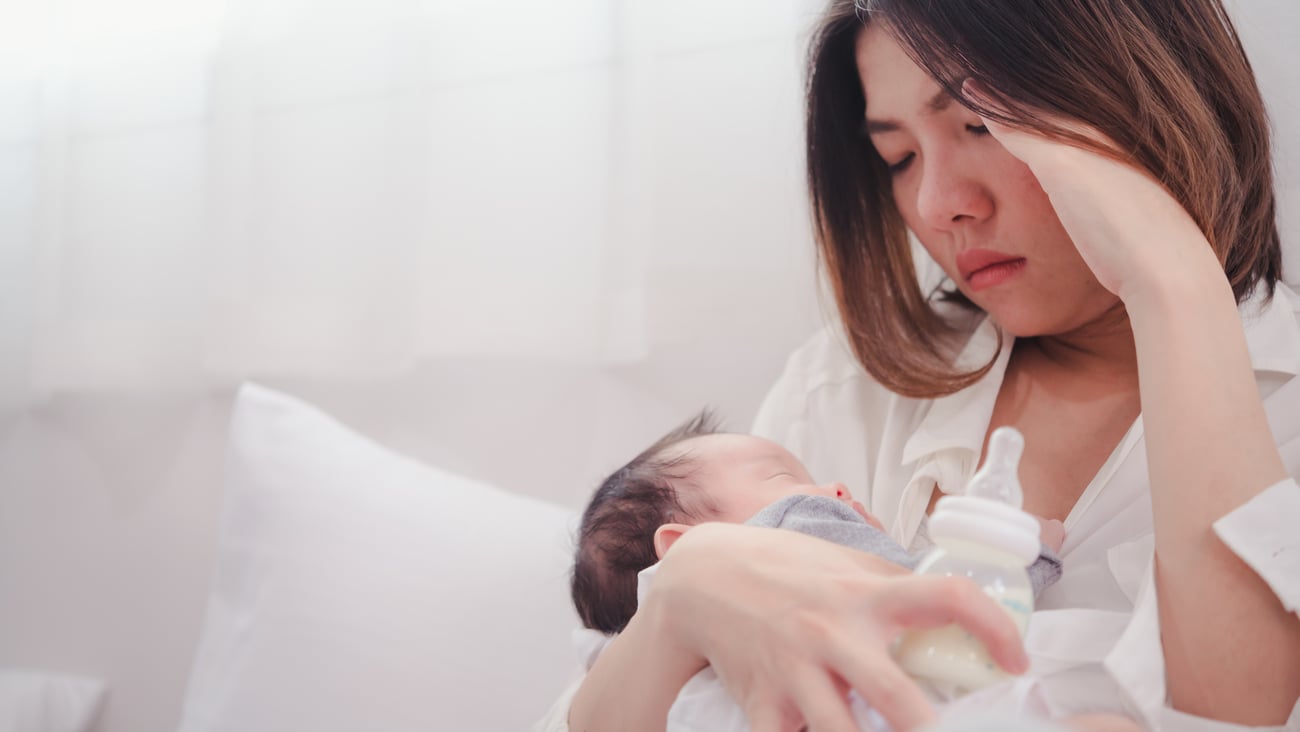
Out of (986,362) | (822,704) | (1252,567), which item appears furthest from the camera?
A: (986,362)

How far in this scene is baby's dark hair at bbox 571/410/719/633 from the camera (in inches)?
45.7

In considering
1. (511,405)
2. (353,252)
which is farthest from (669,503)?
(353,252)

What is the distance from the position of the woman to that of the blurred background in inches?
13.6

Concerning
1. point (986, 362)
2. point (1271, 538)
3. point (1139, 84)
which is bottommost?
point (1271, 538)

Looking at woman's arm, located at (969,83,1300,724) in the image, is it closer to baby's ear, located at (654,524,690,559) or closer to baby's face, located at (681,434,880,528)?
baby's face, located at (681,434,880,528)

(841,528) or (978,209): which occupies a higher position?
(978,209)

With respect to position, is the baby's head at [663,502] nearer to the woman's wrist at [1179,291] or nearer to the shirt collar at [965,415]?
the shirt collar at [965,415]

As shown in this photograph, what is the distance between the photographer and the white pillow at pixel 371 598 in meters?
1.53

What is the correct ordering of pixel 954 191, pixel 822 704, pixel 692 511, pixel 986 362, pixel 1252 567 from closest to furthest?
pixel 822 704 → pixel 1252 567 → pixel 692 511 → pixel 954 191 → pixel 986 362

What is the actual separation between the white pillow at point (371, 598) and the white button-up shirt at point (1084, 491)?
42cm

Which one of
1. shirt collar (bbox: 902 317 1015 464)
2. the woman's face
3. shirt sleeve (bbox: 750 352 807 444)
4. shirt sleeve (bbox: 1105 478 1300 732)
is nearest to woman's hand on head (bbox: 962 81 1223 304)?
the woman's face

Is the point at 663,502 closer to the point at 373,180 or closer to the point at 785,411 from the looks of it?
the point at 785,411

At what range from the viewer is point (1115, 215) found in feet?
3.43

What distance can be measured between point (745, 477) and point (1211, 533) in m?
0.45
